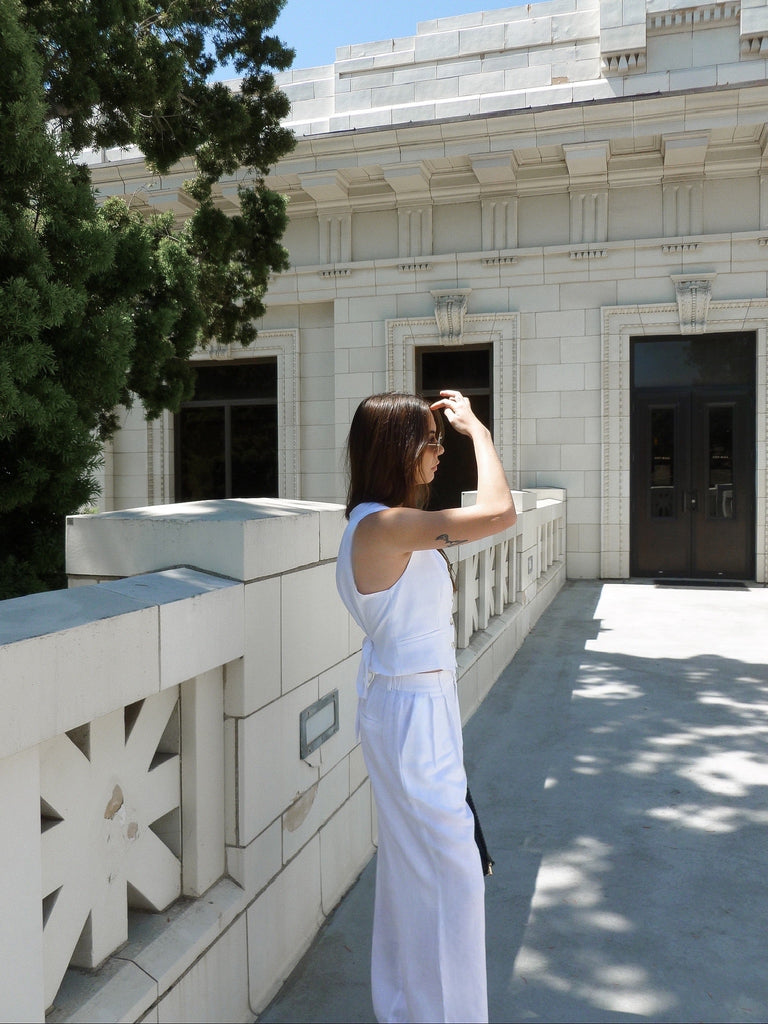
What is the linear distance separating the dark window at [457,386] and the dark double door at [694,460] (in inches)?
89.0

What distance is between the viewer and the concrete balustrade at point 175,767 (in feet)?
5.29

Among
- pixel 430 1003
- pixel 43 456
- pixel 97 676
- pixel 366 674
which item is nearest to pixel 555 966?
pixel 430 1003

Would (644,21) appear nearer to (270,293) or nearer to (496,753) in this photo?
(270,293)

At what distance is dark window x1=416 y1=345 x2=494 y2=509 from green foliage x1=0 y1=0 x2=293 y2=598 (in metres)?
5.89

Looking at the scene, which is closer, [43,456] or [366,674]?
[366,674]

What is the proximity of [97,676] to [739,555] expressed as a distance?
11.8 metres

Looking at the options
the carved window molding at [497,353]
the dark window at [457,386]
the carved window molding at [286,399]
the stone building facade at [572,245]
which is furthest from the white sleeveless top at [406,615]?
the carved window molding at [286,399]

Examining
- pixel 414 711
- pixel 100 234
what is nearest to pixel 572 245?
pixel 100 234

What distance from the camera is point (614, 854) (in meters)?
3.41

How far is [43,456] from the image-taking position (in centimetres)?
441

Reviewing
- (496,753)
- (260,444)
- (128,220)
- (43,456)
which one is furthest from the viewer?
(260,444)

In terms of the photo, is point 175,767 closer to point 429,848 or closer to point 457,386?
point 429,848

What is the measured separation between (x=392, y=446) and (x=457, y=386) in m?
11.2

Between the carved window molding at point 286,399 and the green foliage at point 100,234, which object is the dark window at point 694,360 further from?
the green foliage at point 100,234
